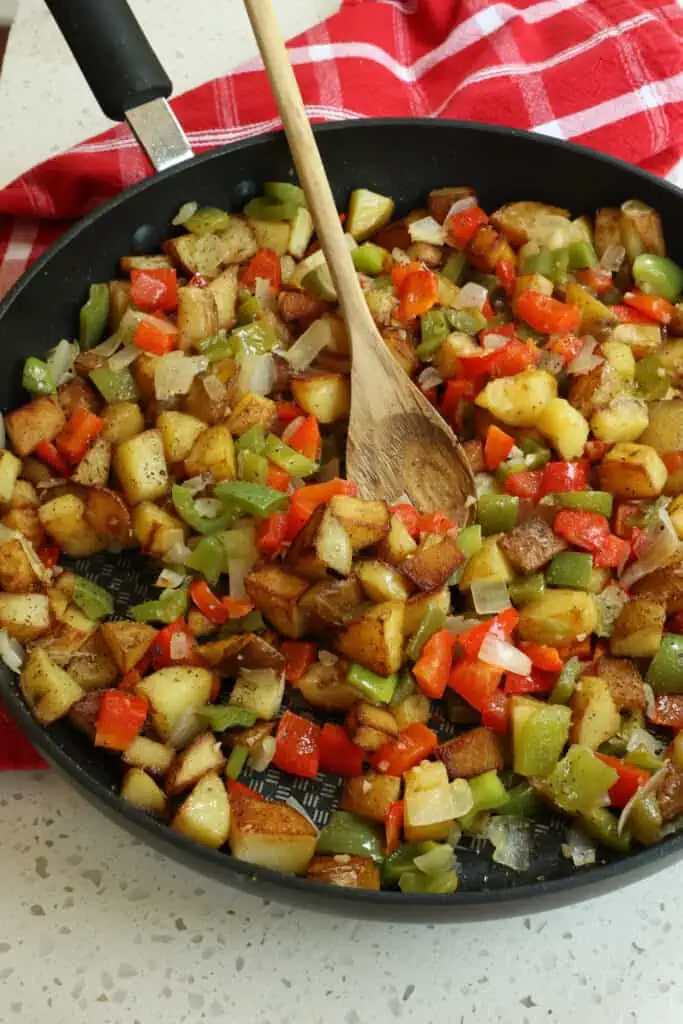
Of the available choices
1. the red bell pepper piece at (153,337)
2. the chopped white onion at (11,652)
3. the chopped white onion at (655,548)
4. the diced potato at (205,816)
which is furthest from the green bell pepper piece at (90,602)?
the chopped white onion at (655,548)

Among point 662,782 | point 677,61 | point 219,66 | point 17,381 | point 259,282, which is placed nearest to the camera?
point 662,782

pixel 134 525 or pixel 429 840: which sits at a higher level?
pixel 134 525

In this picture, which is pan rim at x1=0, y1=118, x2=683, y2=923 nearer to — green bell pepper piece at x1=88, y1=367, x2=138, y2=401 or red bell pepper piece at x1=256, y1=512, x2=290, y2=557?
red bell pepper piece at x1=256, y1=512, x2=290, y2=557

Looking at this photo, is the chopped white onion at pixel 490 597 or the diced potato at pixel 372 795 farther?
the chopped white onion at pixel 490 597

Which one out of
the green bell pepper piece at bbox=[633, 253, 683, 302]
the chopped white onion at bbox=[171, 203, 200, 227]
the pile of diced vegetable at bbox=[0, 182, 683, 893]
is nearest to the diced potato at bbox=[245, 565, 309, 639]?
the pile of diced vegetable at bbox=[0, 182, 683, 893]

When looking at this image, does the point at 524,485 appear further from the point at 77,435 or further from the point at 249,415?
the point at 77,435

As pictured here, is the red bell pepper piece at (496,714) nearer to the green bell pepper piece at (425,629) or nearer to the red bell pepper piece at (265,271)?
the green bell pepper piece at (425,629)

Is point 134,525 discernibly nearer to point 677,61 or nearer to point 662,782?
point 662,782

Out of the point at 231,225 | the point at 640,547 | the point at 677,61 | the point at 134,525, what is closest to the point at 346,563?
the point at 134,525
